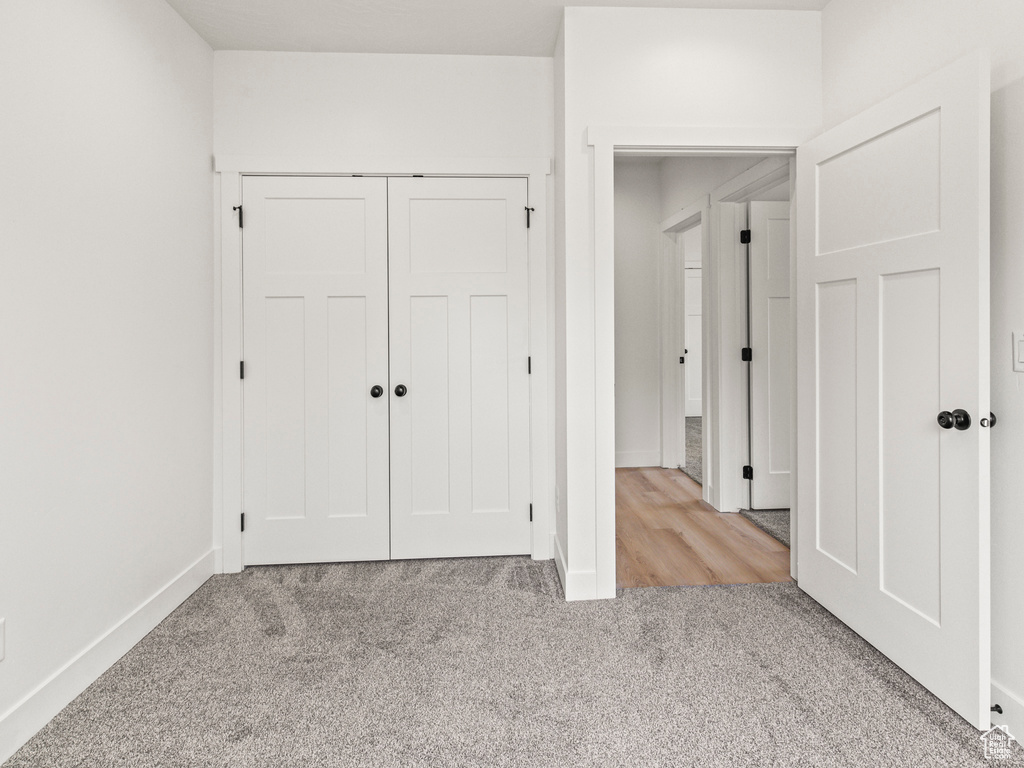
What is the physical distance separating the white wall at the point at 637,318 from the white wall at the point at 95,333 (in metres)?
3.17

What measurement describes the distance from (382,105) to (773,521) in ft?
10.2

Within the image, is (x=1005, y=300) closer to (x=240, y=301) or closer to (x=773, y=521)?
(x=773, y=521)

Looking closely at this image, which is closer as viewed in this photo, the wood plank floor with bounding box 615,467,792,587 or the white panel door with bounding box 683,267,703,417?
the wood plank floor with bounding box 615,467,792,587

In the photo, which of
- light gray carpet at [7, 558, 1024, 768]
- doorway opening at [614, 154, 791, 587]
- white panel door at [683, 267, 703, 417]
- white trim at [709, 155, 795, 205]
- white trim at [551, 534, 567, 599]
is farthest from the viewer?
white panel door at [683, 267, 703, 417]

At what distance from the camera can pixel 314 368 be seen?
A: 273 cm

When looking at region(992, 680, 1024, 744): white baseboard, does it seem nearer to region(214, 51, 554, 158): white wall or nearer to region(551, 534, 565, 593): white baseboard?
region(551, 534, 565, 593): white baseboard

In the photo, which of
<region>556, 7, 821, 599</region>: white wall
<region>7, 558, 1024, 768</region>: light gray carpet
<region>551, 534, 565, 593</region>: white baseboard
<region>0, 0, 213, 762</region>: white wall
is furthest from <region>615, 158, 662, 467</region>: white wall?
<region>0, 0, 213, 762</region>: white wall

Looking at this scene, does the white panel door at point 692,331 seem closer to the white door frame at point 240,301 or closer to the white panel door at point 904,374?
the white door frame at point 240,301

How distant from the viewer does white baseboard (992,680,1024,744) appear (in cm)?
152

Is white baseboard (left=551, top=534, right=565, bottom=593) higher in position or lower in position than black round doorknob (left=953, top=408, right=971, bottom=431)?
lower

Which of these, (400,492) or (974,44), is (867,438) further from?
(400,492)

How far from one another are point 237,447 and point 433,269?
1.26 m

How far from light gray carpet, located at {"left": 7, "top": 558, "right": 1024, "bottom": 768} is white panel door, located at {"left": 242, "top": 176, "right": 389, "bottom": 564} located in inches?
15.3

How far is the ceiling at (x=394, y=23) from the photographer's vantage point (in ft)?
7.55
